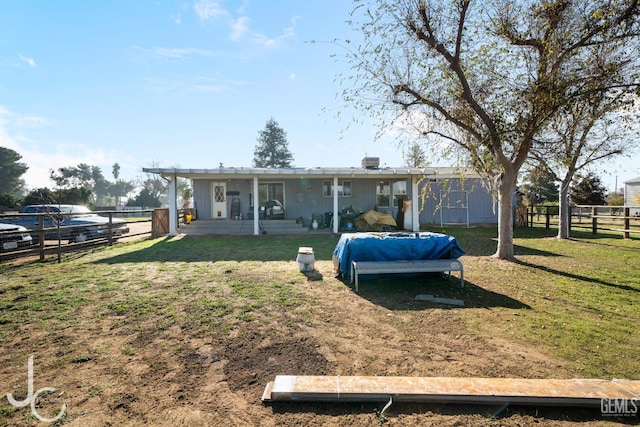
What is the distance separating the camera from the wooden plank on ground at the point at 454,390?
235cm

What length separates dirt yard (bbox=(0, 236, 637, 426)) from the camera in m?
2.27

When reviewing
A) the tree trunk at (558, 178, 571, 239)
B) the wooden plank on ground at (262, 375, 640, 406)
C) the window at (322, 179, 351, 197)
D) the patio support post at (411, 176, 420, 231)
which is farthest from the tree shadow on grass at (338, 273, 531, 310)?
the window at (322, 179, 351, 197)

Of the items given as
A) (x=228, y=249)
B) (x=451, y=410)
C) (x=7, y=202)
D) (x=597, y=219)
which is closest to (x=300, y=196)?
(x=228, y=249)

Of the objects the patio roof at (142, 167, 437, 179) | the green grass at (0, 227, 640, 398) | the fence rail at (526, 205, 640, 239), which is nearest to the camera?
the green grass at (0, 227, 640, 398)

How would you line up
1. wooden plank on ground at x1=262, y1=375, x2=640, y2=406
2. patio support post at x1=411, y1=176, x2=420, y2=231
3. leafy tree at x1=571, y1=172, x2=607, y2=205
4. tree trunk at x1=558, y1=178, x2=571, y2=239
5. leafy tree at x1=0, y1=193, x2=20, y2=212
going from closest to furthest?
1. wooden plank on ground at x1=262, y1=375, x2=640, y2=406
2. tree trunk at x1=558, y1=178, x2=571, y2=239
3. patio support post at x1=411, y1=176, x2=420, y2=231
4. leafy tree at x1=0, y1=193, x2=20, y2=212
5. leafy tree at x1=571, y1=172, x2=607, y2=205

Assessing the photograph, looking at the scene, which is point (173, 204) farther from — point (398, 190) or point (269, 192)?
point (398, 190)

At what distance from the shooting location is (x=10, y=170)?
3606 cm

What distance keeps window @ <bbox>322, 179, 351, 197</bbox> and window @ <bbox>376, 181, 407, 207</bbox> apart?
5.30ft

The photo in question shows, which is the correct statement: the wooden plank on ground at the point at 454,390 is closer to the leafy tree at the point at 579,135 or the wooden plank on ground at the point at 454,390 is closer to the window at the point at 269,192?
the leafy tree at the point at 579,135

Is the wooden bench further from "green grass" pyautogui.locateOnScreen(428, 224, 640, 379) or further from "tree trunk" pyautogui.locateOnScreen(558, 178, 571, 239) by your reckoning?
"tree trunk" pyautogui.locateOnScreen(558, 178, 571, 239)

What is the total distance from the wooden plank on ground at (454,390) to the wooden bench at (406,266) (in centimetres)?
286

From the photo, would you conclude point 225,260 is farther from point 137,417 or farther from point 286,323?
point 137,417

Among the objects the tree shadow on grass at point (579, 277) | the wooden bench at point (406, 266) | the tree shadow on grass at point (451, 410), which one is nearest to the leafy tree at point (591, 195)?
the tree shadow on grass at point (579, 277)

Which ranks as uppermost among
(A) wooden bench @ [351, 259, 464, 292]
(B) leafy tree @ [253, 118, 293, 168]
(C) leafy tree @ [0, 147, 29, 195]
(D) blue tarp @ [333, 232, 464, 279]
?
(B) leafy tree @ [253, 118, 293, 168]
